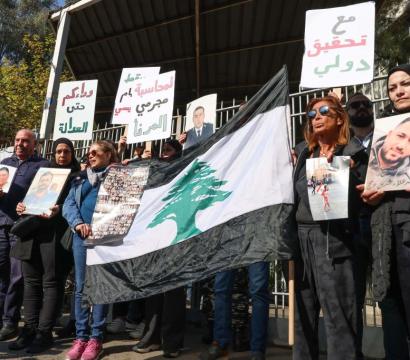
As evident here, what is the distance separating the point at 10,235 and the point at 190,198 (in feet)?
7.60

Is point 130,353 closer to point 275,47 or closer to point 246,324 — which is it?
point 246,324

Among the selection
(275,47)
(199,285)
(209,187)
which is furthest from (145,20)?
(209,187)

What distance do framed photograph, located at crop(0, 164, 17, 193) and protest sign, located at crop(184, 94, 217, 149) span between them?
1.94 meters

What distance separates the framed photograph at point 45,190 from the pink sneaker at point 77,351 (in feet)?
3.93

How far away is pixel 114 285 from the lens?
134 inches

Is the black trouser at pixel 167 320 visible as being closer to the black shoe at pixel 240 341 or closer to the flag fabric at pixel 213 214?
the black shoe at pixel 240 341

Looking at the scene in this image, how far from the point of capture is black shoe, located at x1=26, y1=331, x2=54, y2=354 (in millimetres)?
3846

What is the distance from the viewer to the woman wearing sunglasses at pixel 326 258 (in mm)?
2318

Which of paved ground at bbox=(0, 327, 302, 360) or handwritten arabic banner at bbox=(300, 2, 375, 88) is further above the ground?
handwritten arabic banner at bbox=(300, 2, 375, 88)

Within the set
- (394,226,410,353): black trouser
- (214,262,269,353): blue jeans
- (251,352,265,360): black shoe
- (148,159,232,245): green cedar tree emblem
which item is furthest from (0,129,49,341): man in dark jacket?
(394,226,410,353): black trouser

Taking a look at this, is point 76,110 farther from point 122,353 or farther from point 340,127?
point 340,127

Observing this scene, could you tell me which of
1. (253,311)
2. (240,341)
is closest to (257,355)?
(253,311)

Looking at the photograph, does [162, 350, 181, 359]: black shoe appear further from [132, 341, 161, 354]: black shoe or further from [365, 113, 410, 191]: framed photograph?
[365, 113, 410, 191]: framed photograph

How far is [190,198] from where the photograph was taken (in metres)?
3.34
